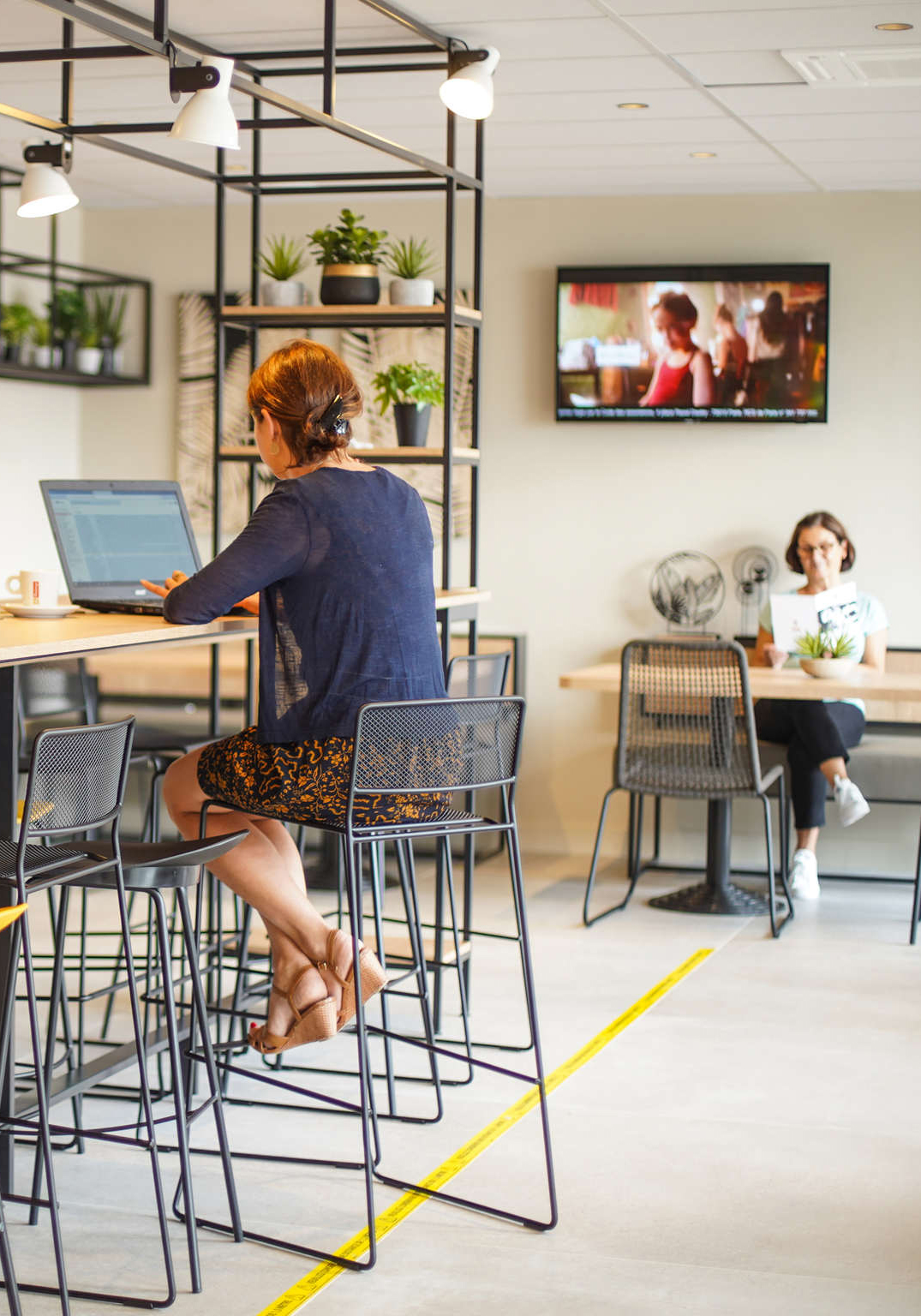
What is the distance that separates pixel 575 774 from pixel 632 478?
1259 mm

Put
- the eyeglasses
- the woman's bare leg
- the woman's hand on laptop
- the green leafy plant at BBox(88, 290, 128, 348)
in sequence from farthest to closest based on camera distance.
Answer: the green leafy plant at BBox(88, 290, 128, 348)
the eyeglasses
the woman's hand on laptop
the woman's bare leg

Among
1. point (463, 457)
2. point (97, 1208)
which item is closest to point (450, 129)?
point (463, 457)

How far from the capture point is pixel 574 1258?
2.76 metres

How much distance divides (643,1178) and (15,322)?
4563 millimetres

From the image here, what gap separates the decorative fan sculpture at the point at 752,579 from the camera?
639 cm

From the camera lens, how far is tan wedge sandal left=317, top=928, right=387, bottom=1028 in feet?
9.47

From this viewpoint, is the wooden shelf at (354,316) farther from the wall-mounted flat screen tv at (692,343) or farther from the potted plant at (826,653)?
the wall-mounted flat screen tv at (692,343)

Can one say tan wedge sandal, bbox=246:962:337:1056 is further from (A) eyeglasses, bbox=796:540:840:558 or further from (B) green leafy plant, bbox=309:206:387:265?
(A) eyeglasses, bbox=796:540:840:558

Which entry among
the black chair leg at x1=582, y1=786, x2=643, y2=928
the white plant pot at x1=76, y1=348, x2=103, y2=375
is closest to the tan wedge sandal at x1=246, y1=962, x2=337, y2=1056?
the black chair leg at x1=582, y1=786, x2=643, y2=928

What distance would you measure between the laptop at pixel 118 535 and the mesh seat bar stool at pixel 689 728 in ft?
6.20

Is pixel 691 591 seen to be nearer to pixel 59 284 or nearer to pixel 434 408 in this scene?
pixel 434 408

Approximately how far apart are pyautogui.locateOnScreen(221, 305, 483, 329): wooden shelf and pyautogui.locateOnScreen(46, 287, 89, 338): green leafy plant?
8.60 feet

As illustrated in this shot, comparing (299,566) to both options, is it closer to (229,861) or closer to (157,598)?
(229,861)

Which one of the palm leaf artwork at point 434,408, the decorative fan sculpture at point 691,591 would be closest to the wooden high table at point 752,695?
the decorative fan sculpture at point 691,591
